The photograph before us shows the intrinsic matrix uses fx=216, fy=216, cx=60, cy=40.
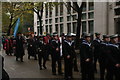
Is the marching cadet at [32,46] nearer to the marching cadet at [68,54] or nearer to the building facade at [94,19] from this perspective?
the building facade at [94,19]

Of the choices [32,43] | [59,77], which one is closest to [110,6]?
[32,43]

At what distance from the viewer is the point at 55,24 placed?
124 ft

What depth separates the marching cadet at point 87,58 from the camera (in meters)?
7.82

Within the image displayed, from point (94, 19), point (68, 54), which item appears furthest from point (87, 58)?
point (94, 19)

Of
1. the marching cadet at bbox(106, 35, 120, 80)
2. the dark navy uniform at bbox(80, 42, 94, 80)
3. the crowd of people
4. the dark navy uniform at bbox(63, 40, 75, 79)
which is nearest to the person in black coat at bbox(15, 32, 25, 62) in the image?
the crowd of people

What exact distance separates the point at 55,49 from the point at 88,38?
2.43 m

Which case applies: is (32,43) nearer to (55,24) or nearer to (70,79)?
(70,79)

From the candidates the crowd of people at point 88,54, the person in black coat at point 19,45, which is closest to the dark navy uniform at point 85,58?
the crowd of people at point 88,54

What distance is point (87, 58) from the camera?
7766mm

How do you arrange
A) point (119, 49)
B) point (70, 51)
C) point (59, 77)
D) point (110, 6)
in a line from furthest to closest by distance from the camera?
1. point (110, 6)
2. point (59, 77)
3. point (70, 51)
4. point (119, 49)

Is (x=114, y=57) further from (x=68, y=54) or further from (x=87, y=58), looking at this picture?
(x=68, y=54)

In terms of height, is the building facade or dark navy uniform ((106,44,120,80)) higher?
the building facade

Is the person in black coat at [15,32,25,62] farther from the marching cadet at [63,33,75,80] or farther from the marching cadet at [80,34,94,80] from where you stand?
the marching cadet at [80,34,94,80]

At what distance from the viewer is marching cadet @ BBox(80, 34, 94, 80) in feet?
25.6
